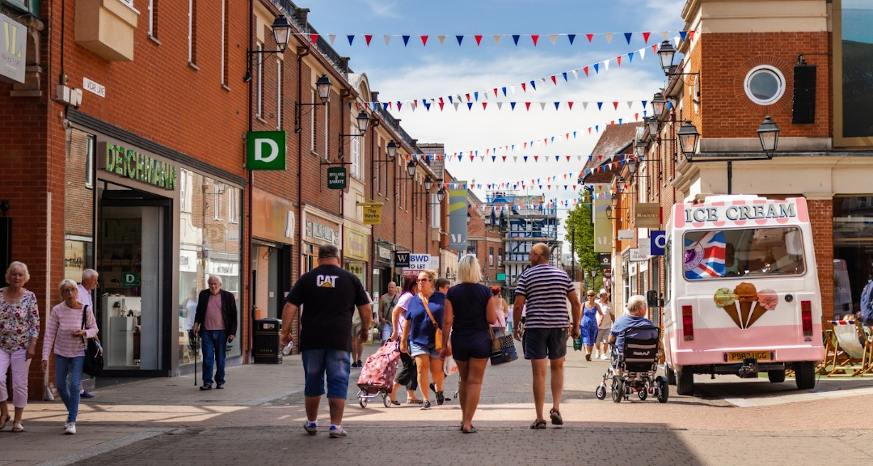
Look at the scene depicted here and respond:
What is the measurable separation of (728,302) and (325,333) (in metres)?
6.63

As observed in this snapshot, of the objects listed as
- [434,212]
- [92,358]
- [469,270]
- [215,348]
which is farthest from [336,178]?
[434,212]

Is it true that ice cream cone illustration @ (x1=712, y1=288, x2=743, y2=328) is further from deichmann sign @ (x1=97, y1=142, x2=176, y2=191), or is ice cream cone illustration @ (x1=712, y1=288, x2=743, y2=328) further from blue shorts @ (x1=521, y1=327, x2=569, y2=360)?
deichmann sign @ (x1=97, y1=142, x2=176, y2=191)

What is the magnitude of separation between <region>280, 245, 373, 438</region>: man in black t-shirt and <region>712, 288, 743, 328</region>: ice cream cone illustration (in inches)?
246

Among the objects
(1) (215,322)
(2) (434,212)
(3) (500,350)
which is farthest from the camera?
(2) (434,212)

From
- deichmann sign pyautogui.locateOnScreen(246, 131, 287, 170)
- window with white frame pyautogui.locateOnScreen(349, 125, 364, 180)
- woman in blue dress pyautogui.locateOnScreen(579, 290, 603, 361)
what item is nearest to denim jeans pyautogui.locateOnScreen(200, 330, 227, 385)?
Answer: deichmann sign pyautogui.locateOnScreen(246, 131, 287, 170)

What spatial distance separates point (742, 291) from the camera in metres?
14.8

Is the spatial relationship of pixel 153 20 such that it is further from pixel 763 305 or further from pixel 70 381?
pixel 763 305

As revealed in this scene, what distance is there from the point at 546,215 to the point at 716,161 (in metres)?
138

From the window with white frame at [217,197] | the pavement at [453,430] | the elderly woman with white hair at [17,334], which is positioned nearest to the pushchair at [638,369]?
the pavement at [453,430]

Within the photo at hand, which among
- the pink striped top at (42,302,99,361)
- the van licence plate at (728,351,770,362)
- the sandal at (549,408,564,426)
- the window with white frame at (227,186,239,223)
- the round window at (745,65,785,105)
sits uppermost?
the round window at (745,65,785,105)

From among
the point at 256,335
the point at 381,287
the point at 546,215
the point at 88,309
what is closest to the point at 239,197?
the point at 256,335

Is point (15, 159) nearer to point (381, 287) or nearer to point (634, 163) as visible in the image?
point (634, 163)

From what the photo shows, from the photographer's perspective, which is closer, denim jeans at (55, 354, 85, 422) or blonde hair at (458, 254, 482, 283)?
denim jeans at (55, 354, 85, 422)

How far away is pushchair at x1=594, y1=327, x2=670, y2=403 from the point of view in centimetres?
1409
